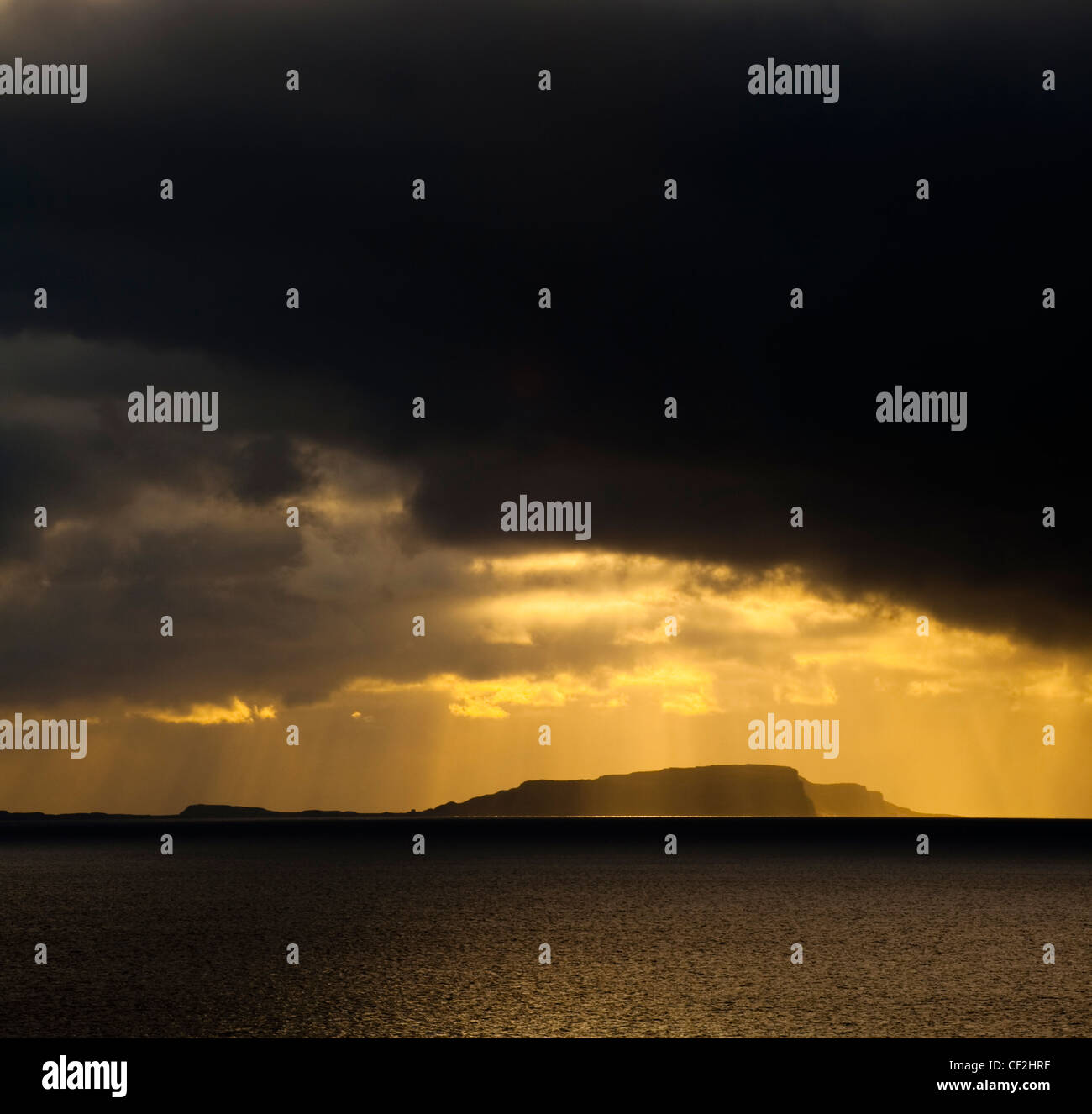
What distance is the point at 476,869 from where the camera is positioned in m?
172

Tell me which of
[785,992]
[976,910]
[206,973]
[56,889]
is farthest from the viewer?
[56,889]

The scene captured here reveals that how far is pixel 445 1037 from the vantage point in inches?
1738

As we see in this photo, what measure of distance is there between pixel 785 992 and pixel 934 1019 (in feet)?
26.0

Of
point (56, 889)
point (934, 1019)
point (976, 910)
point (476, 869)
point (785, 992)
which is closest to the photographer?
point (934, 1019)

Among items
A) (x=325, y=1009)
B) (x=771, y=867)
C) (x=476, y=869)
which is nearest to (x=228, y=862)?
(x=476, y=869)

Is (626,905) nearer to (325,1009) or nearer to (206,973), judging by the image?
(206,973)

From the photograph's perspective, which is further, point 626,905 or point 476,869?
point 476,869
